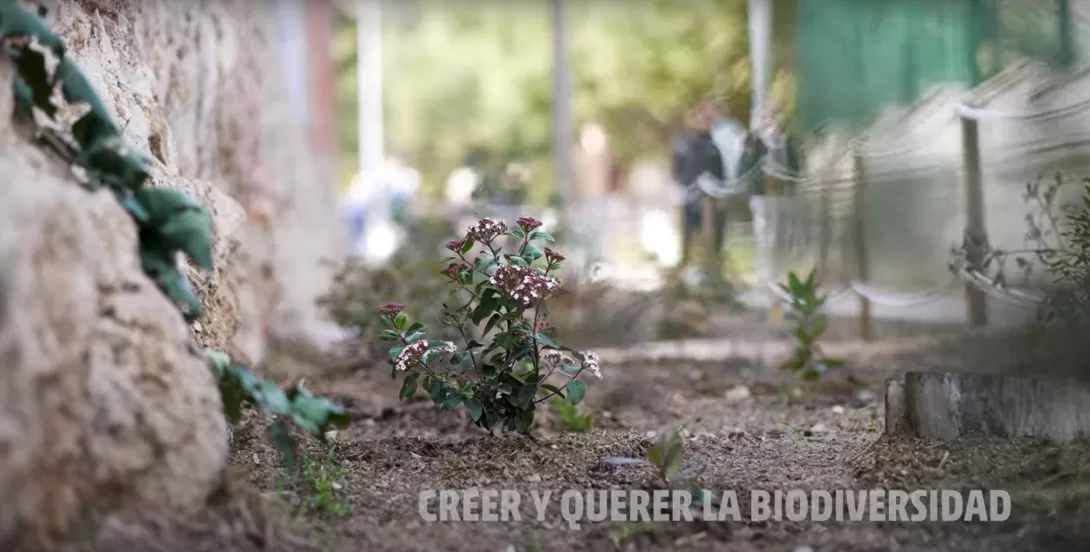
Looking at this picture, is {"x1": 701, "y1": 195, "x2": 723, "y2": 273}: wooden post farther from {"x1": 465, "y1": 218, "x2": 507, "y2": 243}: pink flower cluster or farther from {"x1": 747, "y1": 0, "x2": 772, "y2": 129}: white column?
{"x1": 465, "y1": 218, "x2": 507, "y2": 243}: pink flower cluster

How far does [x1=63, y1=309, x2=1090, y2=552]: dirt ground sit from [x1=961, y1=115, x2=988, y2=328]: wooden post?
180 mm

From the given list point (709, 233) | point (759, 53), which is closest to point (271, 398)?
point (709, 233)

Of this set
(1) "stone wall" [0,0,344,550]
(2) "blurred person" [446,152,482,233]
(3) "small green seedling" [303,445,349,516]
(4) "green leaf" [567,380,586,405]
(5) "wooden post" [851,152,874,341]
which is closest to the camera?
(1) "stone wall" [0,0,344,550]

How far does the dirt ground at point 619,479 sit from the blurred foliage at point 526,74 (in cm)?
765

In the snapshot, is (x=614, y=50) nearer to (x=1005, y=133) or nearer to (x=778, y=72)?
(x=778, y=72)

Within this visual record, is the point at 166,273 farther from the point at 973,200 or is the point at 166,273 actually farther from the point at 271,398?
the point at 973,200

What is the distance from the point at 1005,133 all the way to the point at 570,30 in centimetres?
1639

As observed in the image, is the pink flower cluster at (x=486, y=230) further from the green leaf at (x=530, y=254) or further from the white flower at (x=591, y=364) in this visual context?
the white flower at (x=591, y=364)

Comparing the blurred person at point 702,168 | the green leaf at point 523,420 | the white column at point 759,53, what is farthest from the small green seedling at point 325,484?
the blurred person at point 702,168

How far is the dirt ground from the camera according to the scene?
Result: 271 cm

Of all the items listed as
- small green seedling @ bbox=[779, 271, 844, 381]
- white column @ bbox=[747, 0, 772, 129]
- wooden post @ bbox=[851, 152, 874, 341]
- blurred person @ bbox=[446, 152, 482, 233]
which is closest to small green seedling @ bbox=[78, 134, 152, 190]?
small green seedling @ bbox=[779, 271, 844, 381]

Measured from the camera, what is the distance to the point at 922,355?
5176 mm

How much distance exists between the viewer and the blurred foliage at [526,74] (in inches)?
651

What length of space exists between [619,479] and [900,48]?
3.46 meters
